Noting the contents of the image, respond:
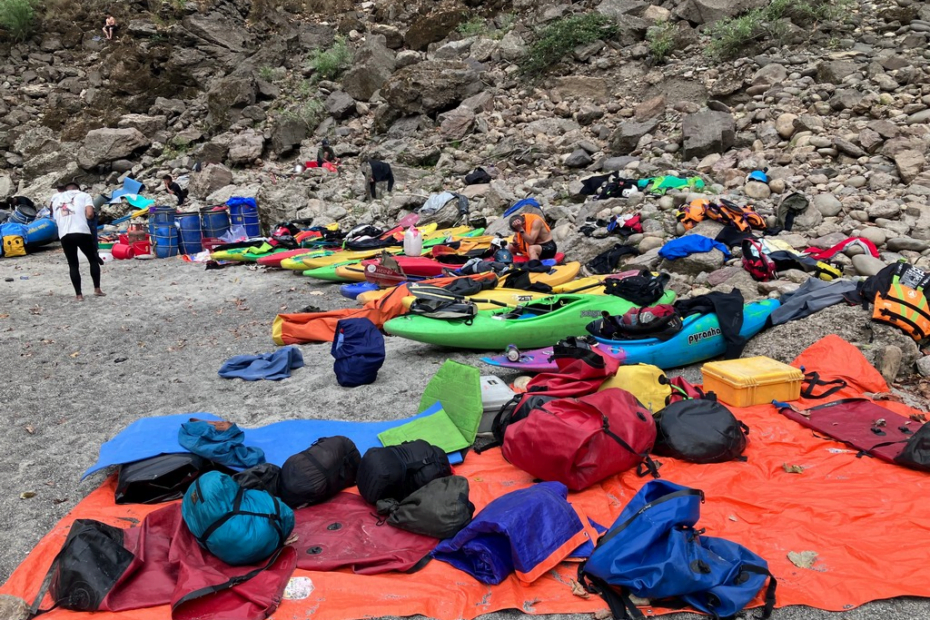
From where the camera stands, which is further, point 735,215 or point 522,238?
point 522,238

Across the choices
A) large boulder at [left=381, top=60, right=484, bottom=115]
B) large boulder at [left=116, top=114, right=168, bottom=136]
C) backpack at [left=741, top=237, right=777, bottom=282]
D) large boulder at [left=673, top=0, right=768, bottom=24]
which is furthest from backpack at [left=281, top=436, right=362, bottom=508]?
large boulder at [left=116, top=114, right=168, bottom=136]

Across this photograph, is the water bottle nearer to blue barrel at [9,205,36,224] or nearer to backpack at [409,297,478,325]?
backpack at [409,297,478,325]

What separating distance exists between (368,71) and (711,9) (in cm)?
911

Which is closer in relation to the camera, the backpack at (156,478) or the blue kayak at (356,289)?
the backpack at (156,478)

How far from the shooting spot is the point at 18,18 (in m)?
20.8

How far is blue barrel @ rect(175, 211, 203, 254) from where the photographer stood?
11.2 metres

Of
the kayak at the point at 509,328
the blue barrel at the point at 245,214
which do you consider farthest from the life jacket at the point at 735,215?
the blue barrel at the point at 245,214

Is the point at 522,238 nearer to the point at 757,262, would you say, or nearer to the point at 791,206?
the point at 757,262

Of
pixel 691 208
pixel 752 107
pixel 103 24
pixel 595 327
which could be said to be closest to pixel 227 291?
pixel 595 327

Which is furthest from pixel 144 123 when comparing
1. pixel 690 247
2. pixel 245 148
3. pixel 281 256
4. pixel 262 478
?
pixel 262 478

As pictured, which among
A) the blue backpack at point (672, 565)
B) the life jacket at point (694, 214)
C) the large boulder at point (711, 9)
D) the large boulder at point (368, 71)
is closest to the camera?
the blue backpack at point (672, 565)

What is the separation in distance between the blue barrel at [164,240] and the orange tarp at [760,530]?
29.4ft

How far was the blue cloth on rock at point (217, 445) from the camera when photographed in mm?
3201

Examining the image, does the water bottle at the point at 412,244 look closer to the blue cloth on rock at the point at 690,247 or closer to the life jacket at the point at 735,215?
the blue cloth on rock at the point at 690,247
